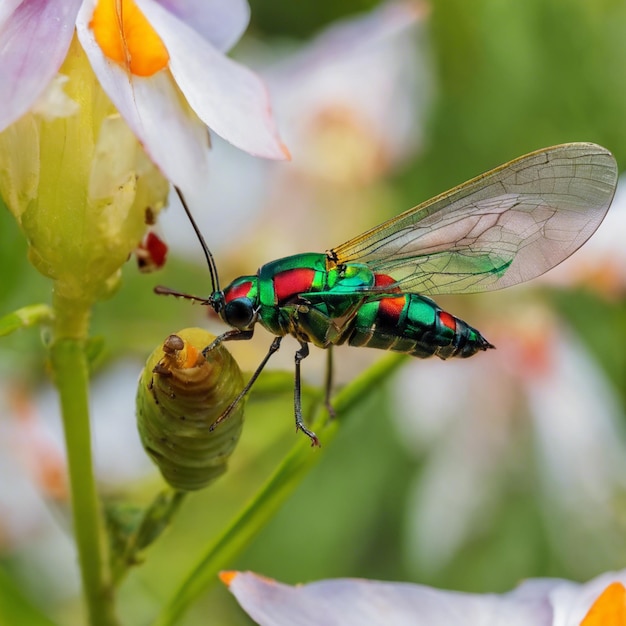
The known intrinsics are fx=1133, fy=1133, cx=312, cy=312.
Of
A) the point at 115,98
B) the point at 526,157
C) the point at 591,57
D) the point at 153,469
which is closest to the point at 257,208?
the point at 153,469

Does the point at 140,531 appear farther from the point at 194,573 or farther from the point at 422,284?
the point at 422,284

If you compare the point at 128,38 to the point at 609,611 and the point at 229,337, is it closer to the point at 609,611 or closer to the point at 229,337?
the point at 229,337

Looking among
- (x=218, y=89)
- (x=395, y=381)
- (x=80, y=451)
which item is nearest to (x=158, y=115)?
(x=218, y=89)

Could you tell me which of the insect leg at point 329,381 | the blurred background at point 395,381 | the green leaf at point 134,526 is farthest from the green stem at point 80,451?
the blurred background at point 395,381

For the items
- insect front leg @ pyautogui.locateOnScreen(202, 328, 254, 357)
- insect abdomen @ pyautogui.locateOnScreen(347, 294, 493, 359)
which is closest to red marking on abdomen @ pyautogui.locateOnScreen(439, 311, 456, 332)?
insect abdomen @ pyautogui.locateOnScreen(347, 294, 493, 359)

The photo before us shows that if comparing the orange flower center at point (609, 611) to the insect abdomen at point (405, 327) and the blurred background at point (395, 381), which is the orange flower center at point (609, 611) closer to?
the insect abdomen at point (405, 327)

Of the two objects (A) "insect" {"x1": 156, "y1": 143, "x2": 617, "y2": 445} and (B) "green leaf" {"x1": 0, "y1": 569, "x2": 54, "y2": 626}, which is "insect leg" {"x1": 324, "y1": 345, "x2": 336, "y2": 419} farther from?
(B) "green leaf" {"x1": 0, "y1": 569, "x2": 54, "y2": 626}
